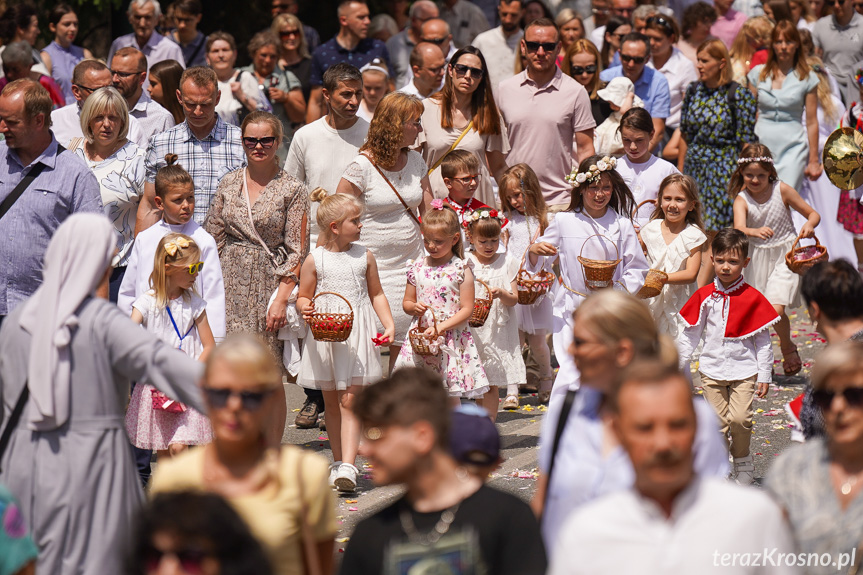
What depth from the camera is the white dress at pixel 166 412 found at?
674 cm

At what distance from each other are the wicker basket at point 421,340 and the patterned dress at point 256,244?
0.84 metres

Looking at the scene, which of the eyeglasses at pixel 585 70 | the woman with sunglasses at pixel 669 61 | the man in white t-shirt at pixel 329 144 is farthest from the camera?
the woman with sunglasses at pixel 669 61

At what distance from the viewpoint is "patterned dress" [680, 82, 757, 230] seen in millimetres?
11734

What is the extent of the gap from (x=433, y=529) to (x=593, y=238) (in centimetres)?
503

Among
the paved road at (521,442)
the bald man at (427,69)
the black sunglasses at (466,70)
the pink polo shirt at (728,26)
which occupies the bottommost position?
the paved road at (521,442)

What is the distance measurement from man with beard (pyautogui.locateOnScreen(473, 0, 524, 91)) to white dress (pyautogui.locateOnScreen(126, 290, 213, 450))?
716cm

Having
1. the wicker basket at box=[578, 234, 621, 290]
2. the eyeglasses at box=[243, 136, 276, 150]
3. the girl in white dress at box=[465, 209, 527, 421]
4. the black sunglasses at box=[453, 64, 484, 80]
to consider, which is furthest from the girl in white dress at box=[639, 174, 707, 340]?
the eyeglasses at box=[243, 136, 276, 150]

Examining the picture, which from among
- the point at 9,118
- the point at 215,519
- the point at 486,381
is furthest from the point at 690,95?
the point at 215,519

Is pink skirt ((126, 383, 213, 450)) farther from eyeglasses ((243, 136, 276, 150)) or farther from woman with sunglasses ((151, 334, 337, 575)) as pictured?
woman with sunglasses ((151, 334, 337, 575))

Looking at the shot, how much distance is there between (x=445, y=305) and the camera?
8.18 m

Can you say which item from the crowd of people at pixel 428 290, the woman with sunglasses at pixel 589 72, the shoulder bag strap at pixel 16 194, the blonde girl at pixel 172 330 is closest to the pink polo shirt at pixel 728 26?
the crowd of people at pixel 428 290

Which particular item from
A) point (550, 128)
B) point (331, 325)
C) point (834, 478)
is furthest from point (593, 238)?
point (834, 478)

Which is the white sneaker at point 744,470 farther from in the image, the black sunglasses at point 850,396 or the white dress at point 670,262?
the black sunglasses at point 850,396

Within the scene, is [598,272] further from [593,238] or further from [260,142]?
[260,142]
